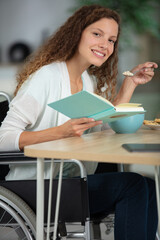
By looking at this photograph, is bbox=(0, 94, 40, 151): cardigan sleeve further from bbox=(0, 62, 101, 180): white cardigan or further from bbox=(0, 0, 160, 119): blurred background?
bbox=(0, 0, 160, 119): blurred background

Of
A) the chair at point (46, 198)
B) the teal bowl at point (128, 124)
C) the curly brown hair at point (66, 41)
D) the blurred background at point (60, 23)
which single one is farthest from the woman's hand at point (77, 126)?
the blurred background at point (60, 23)

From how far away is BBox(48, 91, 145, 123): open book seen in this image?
122 cm

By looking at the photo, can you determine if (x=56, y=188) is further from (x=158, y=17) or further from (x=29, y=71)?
(x=158, y=17)

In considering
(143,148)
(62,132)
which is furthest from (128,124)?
(143,148)

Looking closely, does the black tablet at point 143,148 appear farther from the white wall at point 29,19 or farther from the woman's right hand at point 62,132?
the white wall at point 29,19

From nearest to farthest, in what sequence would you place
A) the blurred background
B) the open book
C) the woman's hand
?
the open book
the woman's hand
the blurred background

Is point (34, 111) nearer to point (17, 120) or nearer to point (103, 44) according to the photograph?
point (17, 120)

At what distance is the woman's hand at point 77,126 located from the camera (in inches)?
53.5

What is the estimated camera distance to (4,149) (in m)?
1.60

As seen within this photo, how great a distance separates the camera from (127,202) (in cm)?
151

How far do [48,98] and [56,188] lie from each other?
0.43m

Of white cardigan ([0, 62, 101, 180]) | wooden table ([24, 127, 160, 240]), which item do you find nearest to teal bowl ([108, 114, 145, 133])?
wooden table ([24, 127, 160, 240])

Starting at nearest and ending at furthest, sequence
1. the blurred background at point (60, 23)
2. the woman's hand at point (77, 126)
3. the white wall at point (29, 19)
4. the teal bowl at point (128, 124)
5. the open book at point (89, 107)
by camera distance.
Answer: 1. the open book at point (89, 107)
2. the woman's hand at point (77, 126)
3. the teal bowl at point (128, 124)
4. the blurred background at point (60, 23)
5. the white wall at point (29, 19)

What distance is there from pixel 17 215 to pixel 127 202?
15.4 inches
